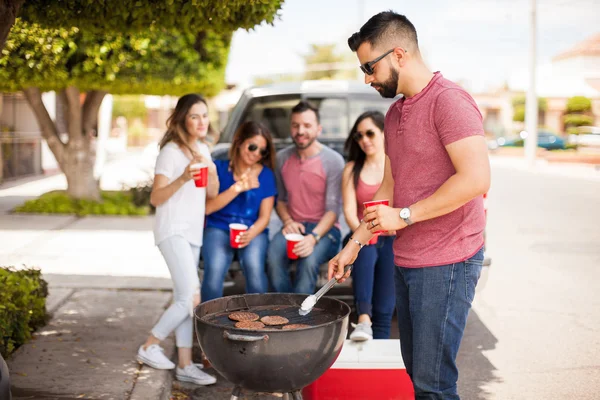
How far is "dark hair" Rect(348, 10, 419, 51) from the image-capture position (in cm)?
306

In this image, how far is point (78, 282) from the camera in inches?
297

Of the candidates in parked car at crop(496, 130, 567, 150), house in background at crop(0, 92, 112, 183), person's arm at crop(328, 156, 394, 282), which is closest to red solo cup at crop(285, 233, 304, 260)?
person's arm at crop(328, 156, 394, 282)

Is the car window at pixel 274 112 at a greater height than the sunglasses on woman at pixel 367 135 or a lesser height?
greater

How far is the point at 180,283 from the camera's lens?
482 cm

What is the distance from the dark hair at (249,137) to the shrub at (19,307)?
6.01ft

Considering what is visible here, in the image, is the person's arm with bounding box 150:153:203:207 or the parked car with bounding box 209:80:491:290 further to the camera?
the parked car with bounding box 209:80:491:290

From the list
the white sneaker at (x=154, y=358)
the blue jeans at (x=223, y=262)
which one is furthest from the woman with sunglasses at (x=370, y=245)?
the white sneaker at (x=154, y=358)

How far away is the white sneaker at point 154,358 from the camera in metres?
4.90

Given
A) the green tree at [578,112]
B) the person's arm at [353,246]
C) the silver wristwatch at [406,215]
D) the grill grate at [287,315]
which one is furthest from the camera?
the green tree at [578,112]

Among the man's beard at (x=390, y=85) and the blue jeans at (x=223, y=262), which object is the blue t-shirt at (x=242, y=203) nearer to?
the blue jeans at (x=223, y=262)

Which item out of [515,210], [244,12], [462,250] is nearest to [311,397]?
[462,250]

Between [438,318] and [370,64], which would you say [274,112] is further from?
[438,318]

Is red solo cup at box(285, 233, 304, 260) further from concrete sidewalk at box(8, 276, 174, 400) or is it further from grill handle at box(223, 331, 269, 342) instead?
grill handle at box(223, 331, 269, 342)

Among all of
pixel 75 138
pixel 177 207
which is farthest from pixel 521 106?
pixel 177 207
